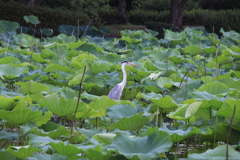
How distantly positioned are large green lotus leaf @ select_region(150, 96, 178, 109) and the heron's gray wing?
1.37m

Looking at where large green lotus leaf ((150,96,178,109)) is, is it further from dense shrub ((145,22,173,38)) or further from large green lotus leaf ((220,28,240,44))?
dense shrub ((145,22,173,38))

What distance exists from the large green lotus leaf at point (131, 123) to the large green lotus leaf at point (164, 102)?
253 mm

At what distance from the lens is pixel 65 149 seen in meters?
1.42

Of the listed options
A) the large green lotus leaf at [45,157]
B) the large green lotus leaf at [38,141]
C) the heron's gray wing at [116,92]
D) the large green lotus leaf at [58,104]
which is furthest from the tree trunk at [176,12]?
the large green lotus leaf at [45,157]

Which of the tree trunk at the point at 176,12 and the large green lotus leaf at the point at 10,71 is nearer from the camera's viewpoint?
the large green lotus leaf at the point at 10,71

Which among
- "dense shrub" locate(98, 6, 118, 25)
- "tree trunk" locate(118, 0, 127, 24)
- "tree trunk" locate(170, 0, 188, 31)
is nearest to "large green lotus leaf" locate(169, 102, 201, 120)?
"tree trunk" locate(170, 0, 188, 31)

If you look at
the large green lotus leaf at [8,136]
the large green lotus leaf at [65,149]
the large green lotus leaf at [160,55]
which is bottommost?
the large green lotus leaf at [160,55]

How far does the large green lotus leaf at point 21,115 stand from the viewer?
174 centimetres

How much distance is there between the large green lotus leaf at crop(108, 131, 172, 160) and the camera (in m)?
1.40

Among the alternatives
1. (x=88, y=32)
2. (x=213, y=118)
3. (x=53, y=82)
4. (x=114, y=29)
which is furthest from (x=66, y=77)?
(x=114, y=29)

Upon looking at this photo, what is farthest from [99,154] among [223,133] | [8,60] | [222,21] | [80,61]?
[222,21]

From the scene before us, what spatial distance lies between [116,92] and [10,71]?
0.98 meters

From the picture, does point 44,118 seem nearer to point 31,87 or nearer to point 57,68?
point 31,87

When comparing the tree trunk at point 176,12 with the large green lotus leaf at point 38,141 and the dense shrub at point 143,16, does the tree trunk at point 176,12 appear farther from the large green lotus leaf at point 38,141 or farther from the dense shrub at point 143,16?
the large green lotus leaf at point 38,141
